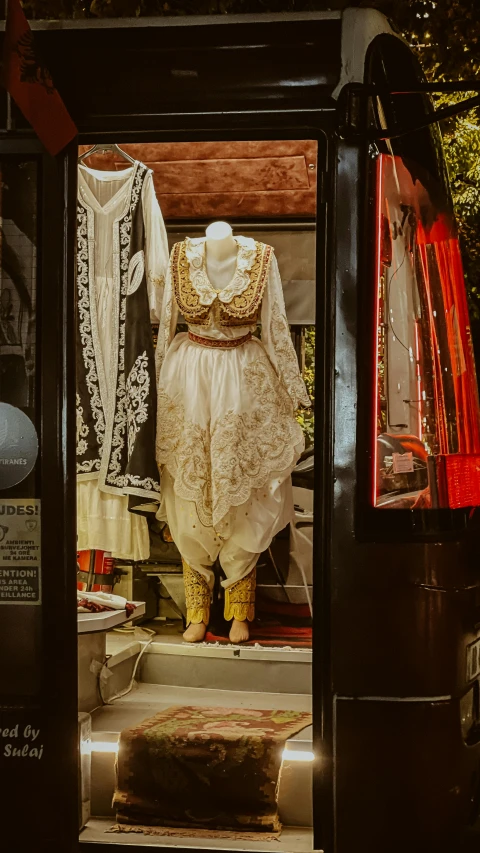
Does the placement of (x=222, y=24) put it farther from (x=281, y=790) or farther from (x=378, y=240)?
(x=281, y=790)

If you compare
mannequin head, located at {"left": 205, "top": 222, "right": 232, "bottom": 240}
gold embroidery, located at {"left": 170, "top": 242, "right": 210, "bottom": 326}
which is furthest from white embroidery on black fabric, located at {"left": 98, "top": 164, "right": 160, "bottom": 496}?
mannequin head, located at {"left": 205, "top": 222, "right": 232, "bottom": 240}

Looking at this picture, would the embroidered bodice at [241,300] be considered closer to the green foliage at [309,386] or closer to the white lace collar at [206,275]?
the white lace collar at [206,275]

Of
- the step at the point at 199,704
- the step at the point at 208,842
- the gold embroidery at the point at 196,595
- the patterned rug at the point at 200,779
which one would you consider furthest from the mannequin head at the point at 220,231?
the step at the point at 208,842

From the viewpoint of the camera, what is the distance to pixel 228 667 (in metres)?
4.26

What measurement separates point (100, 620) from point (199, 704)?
67 centimetres

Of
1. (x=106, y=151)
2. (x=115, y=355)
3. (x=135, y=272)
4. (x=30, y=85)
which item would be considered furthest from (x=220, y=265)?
(x=30, y=85)

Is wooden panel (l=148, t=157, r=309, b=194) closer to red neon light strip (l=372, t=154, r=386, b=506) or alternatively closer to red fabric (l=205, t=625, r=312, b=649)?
red neon light strip (l=372, t=154, r=386, b=506)

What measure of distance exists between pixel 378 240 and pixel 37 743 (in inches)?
76.3

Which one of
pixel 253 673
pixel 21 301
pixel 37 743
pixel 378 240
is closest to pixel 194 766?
pixel 37 743

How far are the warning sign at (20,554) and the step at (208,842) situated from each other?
0.87 meters

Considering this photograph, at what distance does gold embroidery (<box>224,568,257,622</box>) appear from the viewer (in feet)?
15.1

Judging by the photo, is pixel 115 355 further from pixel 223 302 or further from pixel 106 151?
pixel 106 151

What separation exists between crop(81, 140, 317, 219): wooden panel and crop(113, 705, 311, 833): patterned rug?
8.68 feet

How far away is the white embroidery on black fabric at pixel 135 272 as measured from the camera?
4.28 meters
